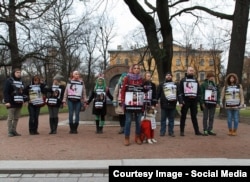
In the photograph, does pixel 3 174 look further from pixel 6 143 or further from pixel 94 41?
pixel 94 41

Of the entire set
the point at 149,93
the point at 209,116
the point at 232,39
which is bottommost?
the point at 209,116

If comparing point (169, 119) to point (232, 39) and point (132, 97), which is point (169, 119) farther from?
point (232, 39)

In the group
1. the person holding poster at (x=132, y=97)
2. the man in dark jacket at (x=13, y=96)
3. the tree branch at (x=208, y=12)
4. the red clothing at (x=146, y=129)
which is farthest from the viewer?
the tree branch at (x=208, y=12)

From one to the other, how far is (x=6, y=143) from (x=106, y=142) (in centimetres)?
261

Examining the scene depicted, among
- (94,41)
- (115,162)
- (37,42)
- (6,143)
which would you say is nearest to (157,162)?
(115,162)

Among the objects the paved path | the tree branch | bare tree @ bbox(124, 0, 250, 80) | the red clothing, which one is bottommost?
the paved path

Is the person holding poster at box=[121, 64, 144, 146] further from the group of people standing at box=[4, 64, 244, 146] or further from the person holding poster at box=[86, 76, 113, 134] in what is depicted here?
the person holding poster at box=[86, 76, 113, 134]

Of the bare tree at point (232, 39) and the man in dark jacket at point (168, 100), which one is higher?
the bare tree at point (232, 39)

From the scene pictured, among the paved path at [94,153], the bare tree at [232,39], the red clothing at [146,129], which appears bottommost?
the paved path at [94,153]

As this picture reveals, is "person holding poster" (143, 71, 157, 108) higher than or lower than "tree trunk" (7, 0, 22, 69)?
lower

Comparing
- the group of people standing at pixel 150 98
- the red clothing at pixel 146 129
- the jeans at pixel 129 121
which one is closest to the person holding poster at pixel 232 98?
the group of people standing at pixel 150 98

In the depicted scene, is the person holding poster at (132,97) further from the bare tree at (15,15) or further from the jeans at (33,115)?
the bare tree at (15,15)
